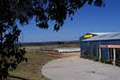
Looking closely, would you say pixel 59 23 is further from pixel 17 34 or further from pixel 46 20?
pixel 17 34

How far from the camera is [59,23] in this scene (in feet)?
15.6

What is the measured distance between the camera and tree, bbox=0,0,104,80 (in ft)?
15.5

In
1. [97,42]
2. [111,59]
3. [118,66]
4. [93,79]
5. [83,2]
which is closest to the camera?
[83,2]

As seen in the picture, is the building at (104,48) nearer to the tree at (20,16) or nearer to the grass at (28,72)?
the grass at (28,72)

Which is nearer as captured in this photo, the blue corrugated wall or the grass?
the grass

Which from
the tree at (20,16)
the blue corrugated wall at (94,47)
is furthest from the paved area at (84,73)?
the tree at (20,16)

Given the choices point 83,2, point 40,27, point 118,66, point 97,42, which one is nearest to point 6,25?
point 40,27

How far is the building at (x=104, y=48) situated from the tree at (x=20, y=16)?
24856 mm

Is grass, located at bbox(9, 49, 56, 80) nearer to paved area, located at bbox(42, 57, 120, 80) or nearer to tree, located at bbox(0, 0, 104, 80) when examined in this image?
paved area, located at bbox(42, 57, 120, 80)

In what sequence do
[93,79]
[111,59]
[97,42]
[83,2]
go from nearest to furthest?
[83,2], [93,79], [111,59], [97,42]

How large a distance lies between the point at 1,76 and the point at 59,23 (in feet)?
3.93

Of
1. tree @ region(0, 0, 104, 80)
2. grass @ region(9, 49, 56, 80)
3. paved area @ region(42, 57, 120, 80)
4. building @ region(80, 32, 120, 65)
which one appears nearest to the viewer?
tree @ region(0, 0, 104, 80)

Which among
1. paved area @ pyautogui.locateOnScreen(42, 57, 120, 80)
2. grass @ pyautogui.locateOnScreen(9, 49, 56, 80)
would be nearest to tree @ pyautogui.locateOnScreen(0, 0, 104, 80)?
grass @ pyautogui.locateOnScreen(9, 49, 56, 80)

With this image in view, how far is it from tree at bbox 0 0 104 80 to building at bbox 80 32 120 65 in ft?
81.5
